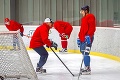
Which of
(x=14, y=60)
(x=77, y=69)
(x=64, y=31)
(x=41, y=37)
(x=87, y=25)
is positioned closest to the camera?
(x=14, y=60)

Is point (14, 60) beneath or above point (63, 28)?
beneath

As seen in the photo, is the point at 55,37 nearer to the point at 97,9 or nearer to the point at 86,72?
the point at 97,9

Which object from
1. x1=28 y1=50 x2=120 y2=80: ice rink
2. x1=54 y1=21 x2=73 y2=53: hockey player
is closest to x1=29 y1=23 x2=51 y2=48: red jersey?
x1=28 y1=50 x2=120 y2=80: ice rink

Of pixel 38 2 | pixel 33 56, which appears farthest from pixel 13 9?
pixel 33 56

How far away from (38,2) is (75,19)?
1.73 meters

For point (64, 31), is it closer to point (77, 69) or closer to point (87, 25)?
point (77, 69)

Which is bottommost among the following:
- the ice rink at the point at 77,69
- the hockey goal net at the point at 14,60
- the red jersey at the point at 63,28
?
the ice rink at the point at 77,69

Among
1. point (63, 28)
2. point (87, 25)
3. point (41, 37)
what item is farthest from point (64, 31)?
point (41, 37)

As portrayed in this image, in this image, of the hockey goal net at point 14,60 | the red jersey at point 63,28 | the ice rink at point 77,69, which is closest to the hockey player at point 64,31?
the red jersey at point 63,28

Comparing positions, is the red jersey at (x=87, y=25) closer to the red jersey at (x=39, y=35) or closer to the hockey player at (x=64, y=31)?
the red jersey at (x=39, y=35)

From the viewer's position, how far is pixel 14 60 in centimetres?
575

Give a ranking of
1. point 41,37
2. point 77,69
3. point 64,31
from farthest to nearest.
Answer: point 64,31
point 77,69
point 41,37

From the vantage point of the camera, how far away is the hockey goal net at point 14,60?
540 cm

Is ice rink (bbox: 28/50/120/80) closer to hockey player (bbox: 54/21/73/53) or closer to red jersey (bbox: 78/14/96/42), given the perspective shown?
red jersey (bbox: 78/14/96/42)
